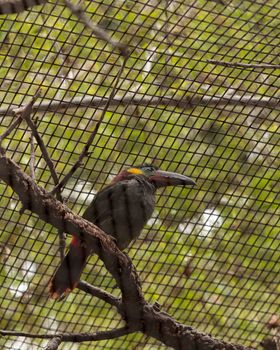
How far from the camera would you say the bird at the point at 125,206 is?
2.98 metres

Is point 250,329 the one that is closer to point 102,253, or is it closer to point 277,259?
point 277,259

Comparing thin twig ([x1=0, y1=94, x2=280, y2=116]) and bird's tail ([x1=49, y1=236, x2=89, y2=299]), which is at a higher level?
thin twig ([x1=0, y1=94, x2=280, y2=116])

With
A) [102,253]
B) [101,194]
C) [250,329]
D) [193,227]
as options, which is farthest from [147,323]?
[250,329]

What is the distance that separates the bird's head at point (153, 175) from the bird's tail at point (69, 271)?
1.68 feet

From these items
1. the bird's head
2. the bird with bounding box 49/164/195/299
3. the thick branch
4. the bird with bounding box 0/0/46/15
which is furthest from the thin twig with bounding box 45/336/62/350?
the bird with bounding box 0/0/46/15

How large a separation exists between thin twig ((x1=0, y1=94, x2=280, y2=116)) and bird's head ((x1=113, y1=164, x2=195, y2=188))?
0.93 ft

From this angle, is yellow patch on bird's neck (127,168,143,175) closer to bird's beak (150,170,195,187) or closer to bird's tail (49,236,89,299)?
bird's beak (150,170,195,187)

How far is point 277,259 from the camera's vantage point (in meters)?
3.70

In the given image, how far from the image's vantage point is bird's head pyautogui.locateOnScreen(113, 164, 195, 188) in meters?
3.33

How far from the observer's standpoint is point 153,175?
3.37 metres

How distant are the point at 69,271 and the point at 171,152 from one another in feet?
3.24

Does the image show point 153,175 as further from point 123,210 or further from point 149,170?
point 123,210

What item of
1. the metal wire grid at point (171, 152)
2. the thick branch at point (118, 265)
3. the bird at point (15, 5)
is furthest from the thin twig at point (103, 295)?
the bird at point (15, 5)

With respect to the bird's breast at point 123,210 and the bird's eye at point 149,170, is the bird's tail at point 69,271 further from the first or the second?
the bird's eye at point 149,170
